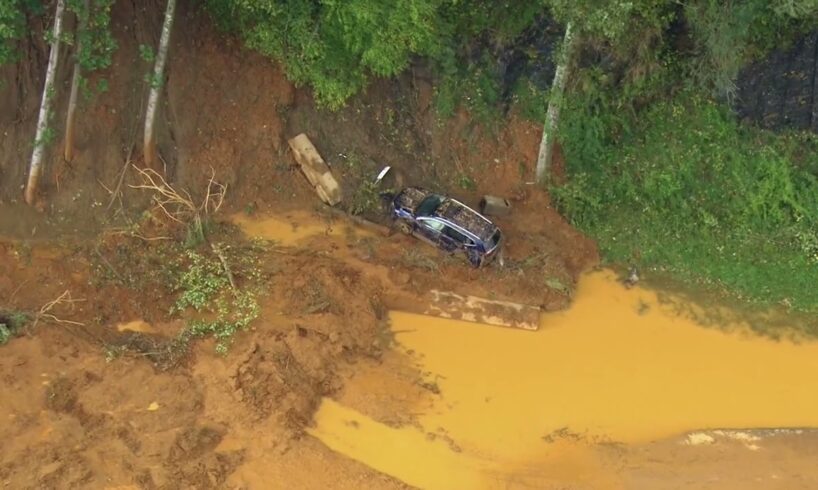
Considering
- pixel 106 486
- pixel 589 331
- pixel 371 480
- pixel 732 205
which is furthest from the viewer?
pixel 732 205

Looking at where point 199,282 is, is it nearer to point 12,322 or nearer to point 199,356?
point 199,356

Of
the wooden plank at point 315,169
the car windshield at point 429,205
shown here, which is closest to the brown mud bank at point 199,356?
the car windshield at point 429,205

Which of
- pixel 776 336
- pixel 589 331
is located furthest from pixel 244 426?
pixel 776 336

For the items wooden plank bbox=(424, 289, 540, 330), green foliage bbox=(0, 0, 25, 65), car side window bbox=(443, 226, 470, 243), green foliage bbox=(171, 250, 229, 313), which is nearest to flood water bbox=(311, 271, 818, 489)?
wooden plank bbox=(424, 289, 540, 330)

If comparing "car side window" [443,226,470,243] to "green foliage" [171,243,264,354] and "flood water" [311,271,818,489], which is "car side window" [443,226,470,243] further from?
"green foliage" [171,243,264,354]

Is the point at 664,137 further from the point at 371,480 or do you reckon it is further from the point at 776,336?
the point at 371,480

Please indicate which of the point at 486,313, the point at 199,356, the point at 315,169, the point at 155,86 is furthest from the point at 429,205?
the point at 155,86
